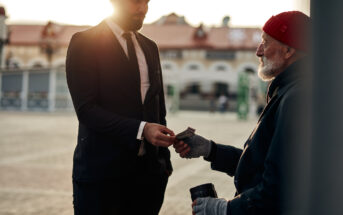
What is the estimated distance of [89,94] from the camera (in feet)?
6.95

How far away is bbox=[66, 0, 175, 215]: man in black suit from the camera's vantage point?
212 cm

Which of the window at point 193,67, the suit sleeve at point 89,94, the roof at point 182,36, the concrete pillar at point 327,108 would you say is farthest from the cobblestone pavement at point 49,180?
the roof at point 182,36

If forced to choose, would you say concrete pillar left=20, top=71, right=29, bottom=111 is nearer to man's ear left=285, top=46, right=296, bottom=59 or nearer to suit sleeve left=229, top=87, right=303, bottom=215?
man's ear left=285, top=46, right=296, bottom=59

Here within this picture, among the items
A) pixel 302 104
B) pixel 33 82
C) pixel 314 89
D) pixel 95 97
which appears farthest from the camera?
pixel 33 82

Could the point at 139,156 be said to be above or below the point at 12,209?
above

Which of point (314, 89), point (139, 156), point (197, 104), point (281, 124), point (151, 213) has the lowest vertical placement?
point (197, 104)

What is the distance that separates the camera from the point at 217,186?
7.20m

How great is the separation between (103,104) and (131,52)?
251mm

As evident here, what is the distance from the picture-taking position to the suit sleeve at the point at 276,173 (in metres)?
1.53

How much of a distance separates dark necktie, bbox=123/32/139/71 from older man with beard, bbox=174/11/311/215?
1.73 ft

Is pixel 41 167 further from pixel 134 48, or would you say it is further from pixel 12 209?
pixel 134 48

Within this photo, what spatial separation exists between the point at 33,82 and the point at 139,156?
29445 mm

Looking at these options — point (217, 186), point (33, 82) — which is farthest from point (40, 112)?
point (217, 186)

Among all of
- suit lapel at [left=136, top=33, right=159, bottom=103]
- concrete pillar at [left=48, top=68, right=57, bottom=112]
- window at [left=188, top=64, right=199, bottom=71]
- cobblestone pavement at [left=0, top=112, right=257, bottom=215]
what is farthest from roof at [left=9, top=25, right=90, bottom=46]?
suit lapel at [left=136, top=33, right=159, bottom=103]
